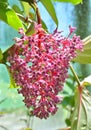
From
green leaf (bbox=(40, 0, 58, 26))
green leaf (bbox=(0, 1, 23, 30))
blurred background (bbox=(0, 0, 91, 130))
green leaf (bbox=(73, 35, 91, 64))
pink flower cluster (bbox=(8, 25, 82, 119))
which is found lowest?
pink flower cluster (bbox=(8, 25, 82, 119))

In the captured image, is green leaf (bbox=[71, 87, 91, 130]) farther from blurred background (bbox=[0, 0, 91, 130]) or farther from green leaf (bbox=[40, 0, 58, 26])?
blurred background (bbox=[0, 0, 91, 130])

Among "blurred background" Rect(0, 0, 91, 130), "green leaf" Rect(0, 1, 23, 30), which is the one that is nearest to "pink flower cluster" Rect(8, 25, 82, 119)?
"green leaf" Rect(0, 1, 23, 30)

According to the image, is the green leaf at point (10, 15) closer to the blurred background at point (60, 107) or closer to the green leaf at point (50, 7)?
the green leaf at point (50, 7)

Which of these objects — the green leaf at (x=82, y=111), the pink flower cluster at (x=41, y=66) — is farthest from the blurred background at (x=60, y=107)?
the pink flower cluster at (x=41, y=66)

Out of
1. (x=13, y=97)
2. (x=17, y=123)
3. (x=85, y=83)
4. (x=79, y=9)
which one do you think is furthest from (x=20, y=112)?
(x=85, y=83)

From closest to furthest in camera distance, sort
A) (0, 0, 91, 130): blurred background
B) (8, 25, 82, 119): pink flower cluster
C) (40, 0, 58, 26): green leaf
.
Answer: (8, 25, 82, 119): pink flower cluster → (40, 0, 58, 26): green leaf → (0, 0, 91, 130): blurred background

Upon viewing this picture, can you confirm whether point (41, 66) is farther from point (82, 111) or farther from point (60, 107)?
point (60, 107)

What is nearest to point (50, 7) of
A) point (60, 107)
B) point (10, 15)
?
point (10, 15)
